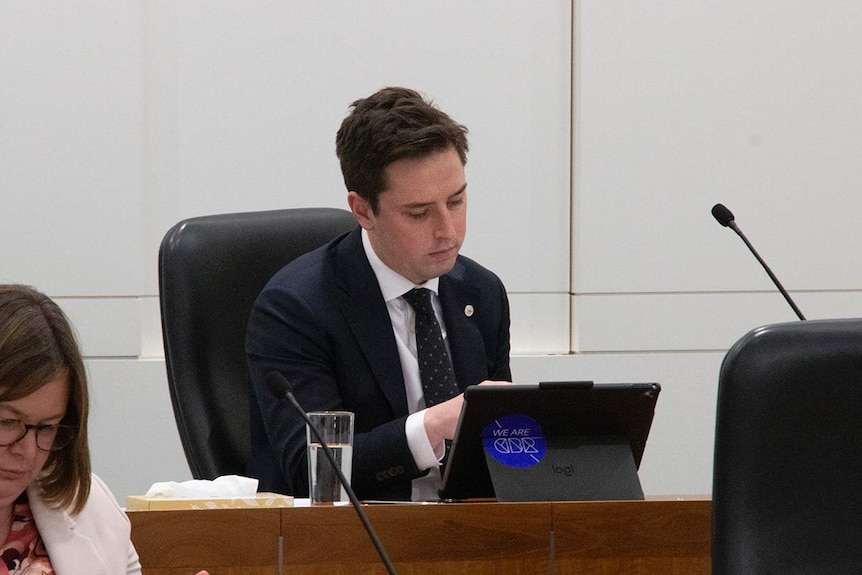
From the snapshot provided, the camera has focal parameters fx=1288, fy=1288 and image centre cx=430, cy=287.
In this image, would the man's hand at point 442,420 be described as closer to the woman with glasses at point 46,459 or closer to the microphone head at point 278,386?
the microphone head at point 278,386

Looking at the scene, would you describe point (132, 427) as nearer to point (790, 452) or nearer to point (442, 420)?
point (442, 420)

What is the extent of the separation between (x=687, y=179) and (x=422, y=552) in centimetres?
214

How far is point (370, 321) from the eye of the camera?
256 centimetres

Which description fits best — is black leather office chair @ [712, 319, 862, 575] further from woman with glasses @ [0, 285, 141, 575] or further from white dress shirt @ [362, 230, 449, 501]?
white dress shirt @ [362, 230, 449, 501]

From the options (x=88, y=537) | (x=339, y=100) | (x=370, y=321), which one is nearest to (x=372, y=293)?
(x=370, y=321)

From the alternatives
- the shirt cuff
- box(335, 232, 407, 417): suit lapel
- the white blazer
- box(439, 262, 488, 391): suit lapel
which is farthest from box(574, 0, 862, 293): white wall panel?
the white blazer

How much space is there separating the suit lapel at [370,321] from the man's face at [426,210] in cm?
10

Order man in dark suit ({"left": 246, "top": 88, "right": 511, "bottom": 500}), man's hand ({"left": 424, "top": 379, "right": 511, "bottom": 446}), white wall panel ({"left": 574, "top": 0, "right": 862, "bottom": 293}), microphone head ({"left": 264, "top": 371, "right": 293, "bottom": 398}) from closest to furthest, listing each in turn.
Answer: microphone head ({"left": 264, "top": 371, "right": 293, "bottom": 398}) < man's hand ({"left": 424, "top": 379, "right": 511, "bottom": 446}) < man in dark suit ({"left": 246, "top": 88, "right": 511, "bottom": 500}) < white wall panel ({"left": 574, "top": 0, "right": 862, "bottom": 293})

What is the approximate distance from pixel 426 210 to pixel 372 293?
0.20 m

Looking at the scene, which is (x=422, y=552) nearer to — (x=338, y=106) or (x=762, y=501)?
(x=762, y=501)

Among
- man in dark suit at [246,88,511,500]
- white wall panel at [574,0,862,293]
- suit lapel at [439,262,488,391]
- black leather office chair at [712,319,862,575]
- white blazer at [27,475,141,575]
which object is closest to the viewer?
black leather office chair at [712,319,862,575]

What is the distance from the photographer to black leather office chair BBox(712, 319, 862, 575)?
142 centimetres

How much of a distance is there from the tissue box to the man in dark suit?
452 millimetres

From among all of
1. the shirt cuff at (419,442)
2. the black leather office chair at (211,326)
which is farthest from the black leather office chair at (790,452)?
the black leather office chair at (211,326)
